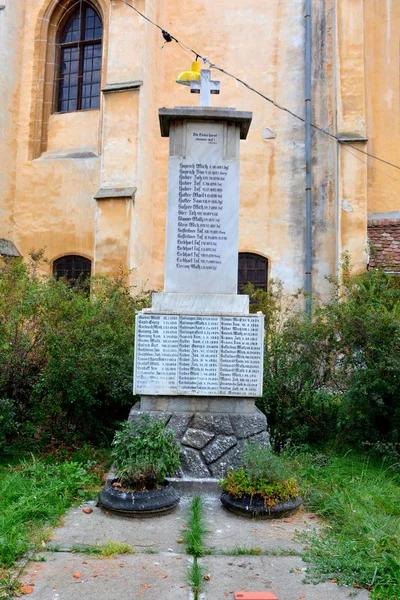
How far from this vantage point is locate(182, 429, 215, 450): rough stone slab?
5305 millimetres

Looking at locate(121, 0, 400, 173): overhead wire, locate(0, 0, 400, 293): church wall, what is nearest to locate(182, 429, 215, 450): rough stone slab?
locate(0, 0, 400, 293): church wall

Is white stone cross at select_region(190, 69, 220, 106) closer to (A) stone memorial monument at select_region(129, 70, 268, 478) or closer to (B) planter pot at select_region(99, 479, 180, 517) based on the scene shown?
(A) stone memorial monument at select_region(129, 70, 268, 478)

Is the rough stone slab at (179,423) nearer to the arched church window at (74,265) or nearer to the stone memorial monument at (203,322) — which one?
the stone memorial monument at (203,322)

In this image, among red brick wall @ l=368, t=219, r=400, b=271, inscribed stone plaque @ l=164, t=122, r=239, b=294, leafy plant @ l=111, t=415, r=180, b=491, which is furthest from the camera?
red brick wall @ l=368, t=219, r=400, b=271

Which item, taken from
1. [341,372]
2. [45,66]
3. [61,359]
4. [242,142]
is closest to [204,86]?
Answer: [61,359]

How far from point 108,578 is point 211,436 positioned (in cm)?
214

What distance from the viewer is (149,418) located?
5.09 metres

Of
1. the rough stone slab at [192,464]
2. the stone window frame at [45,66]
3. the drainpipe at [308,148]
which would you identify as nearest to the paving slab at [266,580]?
the rough stone slab at [192,464]

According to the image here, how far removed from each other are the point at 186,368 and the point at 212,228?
1.46 meters

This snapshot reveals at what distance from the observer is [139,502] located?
441 cm

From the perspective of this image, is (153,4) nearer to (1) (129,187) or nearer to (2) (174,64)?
(2) (174,64)

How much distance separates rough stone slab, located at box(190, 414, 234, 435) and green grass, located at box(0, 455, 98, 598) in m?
1.16

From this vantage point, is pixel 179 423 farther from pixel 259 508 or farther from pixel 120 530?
pixel 120 530

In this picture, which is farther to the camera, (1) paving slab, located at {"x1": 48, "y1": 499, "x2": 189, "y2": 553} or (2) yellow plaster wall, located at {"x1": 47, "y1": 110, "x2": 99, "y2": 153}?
(2) yellow plaster wall, located at {"x1": 47, "y1": 110, "x2": 99, "y2": 153}
